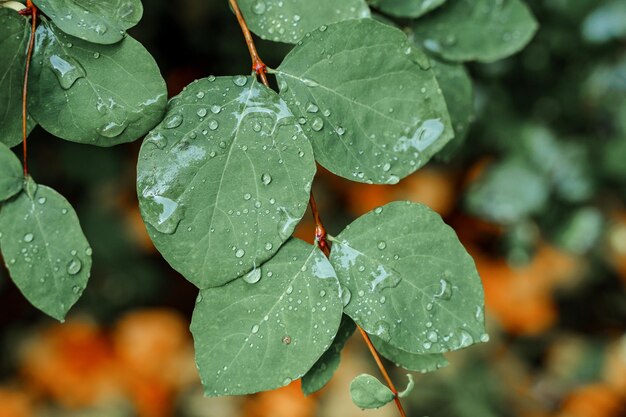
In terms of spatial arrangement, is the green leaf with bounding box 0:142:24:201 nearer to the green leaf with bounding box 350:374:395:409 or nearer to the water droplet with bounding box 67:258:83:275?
the water droplet with bounding box 67:258:83:275

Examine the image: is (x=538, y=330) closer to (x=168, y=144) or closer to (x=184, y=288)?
(x=184, y=288)

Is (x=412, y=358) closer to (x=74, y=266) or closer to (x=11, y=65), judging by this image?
(x=74, y=266)

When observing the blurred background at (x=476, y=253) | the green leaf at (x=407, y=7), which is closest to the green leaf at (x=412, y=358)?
the green leaf at (x=407, y=7)

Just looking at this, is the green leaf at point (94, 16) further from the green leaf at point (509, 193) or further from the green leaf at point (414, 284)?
the green leaf at point (509, 193)

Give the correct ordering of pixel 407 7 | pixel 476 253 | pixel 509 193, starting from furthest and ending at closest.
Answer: pixel 476 253 → pixel 509 193 → pixel 407 7

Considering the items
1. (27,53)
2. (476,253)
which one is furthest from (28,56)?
(476,253)

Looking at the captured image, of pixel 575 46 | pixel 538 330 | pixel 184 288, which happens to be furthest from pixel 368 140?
pixel 538 330

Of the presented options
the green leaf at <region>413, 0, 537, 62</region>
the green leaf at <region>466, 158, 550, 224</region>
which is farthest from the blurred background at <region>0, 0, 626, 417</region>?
the green leaf at <region>413, 0, 537, 62</region>
